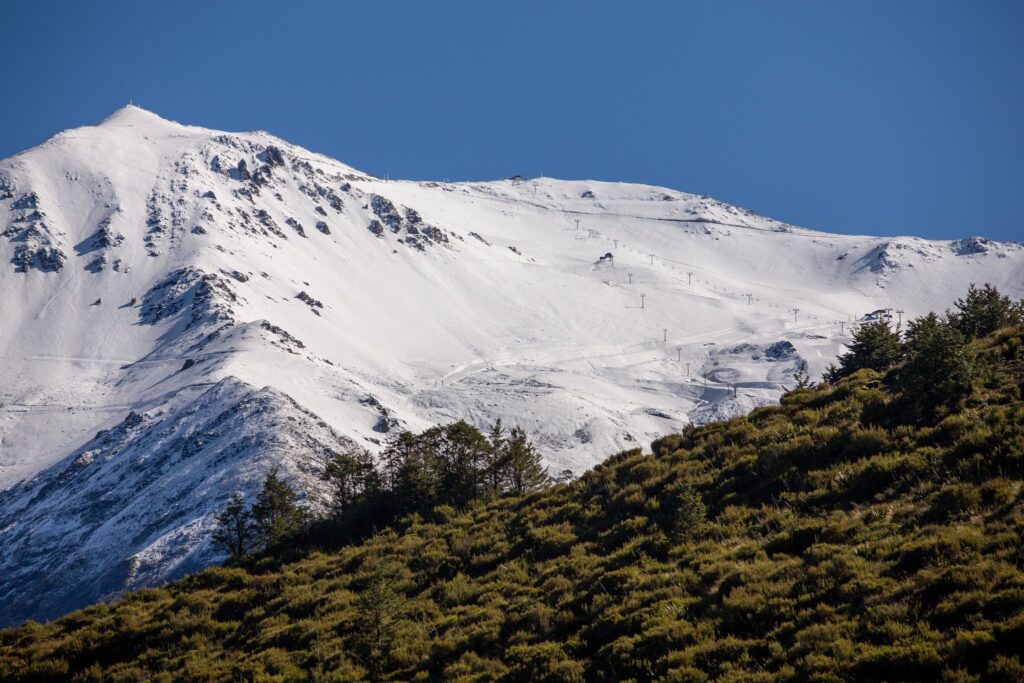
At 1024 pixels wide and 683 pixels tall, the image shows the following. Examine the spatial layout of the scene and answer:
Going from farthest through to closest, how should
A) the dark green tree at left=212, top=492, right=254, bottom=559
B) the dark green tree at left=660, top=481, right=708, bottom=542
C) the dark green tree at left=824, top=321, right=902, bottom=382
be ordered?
1. the dark green tree at left=212, top=492, right=254, bottom=559
2. the dark green tree at left=824, top=321, right=902, bottom=382
3. the dark green tree at left=660, top=481, right=708, bottom=542

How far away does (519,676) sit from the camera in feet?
51.6

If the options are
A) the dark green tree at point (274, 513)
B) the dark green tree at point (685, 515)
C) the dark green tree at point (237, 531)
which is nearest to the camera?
the dark green tree at point (685, 515)

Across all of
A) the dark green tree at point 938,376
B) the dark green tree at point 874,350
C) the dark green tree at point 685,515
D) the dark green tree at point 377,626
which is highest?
the dark green tree at point 874,350

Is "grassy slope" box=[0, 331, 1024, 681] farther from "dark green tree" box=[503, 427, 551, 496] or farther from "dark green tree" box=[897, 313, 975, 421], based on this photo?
"dark green tree" box=[503, 427, 551, 496]

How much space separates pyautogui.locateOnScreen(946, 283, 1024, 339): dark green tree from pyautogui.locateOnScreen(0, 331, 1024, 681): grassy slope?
6.65 meters

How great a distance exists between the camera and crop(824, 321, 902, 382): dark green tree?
120ft

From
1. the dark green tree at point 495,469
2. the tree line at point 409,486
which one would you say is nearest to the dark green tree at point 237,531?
the tree line at point 409,486

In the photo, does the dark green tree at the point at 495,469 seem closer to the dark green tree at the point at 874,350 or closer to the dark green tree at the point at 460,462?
the dark green tree at the point at 460,462

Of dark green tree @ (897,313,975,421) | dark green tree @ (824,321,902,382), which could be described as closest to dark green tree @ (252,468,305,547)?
dark green tree @ (897,313,975,421)

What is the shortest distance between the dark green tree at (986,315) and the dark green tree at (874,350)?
3.06 metres

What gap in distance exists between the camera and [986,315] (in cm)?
3419

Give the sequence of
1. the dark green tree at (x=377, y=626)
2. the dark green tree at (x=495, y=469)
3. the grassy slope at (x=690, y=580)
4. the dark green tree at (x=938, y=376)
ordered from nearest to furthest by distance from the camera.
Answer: the grassy slope at (x=690, y=580), the dark green tree at (x=377, y=626), the dark green tree at (x=938, y=376), the dark green tree at (x=495, y=469)

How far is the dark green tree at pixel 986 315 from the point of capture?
3353 cm

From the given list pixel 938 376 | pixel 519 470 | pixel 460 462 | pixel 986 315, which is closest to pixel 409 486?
pixel 460 462
